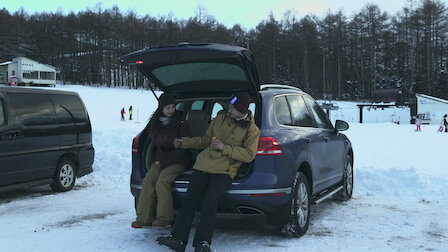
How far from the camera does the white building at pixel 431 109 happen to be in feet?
148

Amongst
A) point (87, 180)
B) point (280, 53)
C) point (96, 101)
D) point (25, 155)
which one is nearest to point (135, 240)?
point (25, 155)

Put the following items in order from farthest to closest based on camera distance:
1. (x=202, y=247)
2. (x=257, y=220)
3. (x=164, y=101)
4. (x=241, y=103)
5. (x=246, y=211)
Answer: (x=257, y=220)
(x=164, y=101)
(x=246, y=211)
(x=241, y=103)
(x=202, y=247)

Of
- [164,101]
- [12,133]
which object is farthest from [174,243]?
[12,133]

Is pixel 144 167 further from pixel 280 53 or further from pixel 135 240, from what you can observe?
pixel 280 53

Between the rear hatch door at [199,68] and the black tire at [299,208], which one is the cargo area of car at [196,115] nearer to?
the rear hatch door at [199,68]

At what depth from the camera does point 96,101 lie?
1975 inches

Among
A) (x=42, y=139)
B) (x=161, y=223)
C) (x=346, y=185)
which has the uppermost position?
(x=42, y=139)

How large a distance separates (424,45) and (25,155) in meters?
73.8

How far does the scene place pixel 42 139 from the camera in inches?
296

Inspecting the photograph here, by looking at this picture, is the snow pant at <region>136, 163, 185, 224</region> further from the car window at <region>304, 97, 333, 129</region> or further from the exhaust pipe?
the car window at <region>304, 97, 333, 129</region>

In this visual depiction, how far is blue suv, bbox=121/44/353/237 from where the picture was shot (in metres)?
4.21

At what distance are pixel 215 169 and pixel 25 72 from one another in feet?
225

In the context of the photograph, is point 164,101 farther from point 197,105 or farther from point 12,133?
point 12,133

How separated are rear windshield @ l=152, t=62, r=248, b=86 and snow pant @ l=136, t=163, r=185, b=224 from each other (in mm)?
1186
